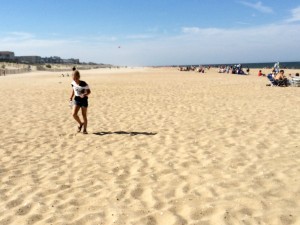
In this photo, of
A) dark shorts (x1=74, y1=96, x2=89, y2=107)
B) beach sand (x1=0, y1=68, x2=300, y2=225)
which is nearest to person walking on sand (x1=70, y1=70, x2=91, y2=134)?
dark shorts (x1=74, y1=96, x2=89, y2=107)

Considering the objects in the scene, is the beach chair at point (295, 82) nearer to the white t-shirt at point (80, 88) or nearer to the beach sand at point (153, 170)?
the beach sand at point (153, 170)

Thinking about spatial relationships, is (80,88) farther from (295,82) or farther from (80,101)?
(295,82)

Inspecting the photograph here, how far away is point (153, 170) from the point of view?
6082 millimetres

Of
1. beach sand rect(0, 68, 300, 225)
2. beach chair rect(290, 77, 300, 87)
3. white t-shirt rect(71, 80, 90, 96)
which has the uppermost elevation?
white t-shirt rect(71, 80, 90, 96)

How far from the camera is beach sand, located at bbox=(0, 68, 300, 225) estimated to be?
4.42 m

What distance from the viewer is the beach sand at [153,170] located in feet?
14.5

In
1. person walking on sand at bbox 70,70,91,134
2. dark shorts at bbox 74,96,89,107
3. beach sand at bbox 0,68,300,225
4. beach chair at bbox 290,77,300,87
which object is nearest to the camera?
beach sand at bbox 0,68,300,225

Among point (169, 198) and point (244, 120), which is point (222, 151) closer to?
point (169, 198)

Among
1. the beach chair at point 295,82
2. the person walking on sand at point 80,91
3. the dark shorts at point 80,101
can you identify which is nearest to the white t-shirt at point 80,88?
the person walking on sand at point 80,91

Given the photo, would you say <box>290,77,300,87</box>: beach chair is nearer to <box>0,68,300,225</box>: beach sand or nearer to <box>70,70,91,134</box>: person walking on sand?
<box>0,68,300,225</box>: beach sand

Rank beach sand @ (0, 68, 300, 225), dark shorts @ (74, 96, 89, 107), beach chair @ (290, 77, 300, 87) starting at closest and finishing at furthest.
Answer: beach sand @ (0, 68, 300, 225), dark shorts @ (74, 96, 89, 107), beach chair @ (290, 77, 300, 87)

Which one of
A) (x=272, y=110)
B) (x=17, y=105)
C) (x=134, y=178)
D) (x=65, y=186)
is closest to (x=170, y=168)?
(x=134, y=178)

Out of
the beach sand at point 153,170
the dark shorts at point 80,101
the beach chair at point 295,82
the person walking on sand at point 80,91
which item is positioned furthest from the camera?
the beach chair at point 295,82

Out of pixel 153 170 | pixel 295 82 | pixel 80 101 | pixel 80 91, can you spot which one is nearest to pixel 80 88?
pixel 80 91
